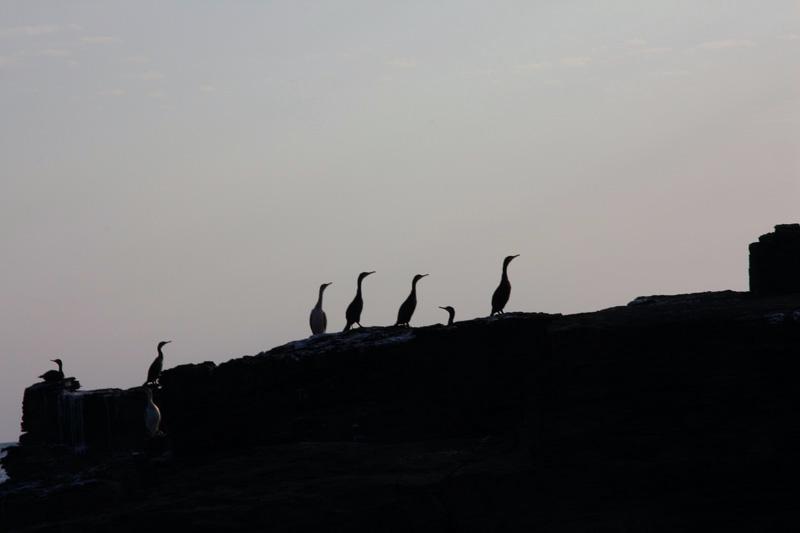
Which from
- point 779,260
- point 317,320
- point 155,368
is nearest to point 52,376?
point 155,368

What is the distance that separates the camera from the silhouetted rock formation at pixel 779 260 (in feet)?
60.3

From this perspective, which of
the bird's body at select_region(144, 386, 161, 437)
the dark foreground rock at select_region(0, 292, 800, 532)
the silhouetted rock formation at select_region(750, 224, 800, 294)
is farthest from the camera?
the bird's body at select_region(144, 386, 161, 437)

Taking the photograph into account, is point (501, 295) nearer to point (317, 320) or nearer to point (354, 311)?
point (354, 311)

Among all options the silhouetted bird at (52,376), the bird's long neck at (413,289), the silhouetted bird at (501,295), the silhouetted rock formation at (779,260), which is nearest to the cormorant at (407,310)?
the bird's long neck at (413,289)

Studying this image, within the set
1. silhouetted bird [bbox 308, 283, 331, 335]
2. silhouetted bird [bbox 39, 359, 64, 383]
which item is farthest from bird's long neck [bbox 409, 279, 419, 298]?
silhouetted bird [bbox 39, 359, 64, 383]

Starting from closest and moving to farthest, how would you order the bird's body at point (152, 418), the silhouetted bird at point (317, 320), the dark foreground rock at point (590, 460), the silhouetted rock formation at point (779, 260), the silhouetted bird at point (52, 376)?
the dark foreground rock at point (590, 460) < the silhouetted rock formation at point (779, 260) < the silhouetted bird at point (317, 320) < the bird's body at point (152, 418) < the silhouetted bird at point (52, 376)

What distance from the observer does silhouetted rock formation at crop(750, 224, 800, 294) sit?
1838cm

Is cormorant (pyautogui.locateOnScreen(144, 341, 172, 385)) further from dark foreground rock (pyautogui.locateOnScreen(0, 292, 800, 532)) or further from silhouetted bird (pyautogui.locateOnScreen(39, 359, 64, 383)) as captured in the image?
dark foreground rock (pyautogui.locateOnScreen(0, 292, 800, 532))

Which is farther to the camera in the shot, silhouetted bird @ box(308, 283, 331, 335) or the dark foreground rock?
silhouetted bird @ box(308, 283, 331, 335)

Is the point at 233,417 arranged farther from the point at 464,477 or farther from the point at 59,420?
the point at 59,420

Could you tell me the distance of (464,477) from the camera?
15.1 metres

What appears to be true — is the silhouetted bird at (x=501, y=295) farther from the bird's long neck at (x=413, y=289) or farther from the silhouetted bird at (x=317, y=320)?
the silhouetted bird at (x=317, y=320)

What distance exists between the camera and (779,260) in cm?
1850

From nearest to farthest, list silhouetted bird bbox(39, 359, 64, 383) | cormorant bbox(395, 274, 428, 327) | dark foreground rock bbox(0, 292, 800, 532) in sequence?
dark foreground rock bbox(0, 292, 800, 532)
cormorant bbox(395, 274, 428, 327)
silhouetted bird bbox(39, 359, 64, 383)
